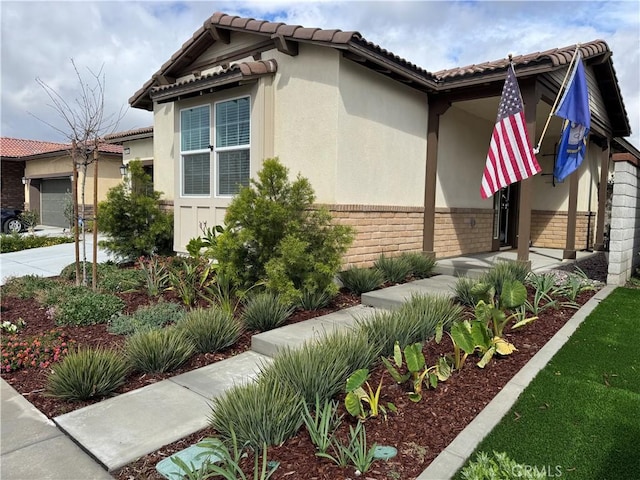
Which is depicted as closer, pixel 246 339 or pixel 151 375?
pixel 151 375

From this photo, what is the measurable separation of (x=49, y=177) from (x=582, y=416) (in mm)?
25856

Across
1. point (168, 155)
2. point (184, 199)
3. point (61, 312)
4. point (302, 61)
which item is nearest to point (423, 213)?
point (302, 61)

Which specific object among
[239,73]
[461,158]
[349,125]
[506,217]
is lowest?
[506,217]

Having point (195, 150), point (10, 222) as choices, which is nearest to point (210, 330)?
point (195, 150)

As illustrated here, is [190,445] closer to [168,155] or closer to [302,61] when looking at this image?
[302,61]

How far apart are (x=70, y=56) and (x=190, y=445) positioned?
6908 mm

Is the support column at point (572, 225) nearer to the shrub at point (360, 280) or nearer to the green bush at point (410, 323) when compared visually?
the shrub at point (360, 280)

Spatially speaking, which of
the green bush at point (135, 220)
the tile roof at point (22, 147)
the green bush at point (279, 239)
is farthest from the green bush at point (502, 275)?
the tile roof at point (22, 147)

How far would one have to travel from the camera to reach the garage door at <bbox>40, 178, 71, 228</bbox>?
22.5 m

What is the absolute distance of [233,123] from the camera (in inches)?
322

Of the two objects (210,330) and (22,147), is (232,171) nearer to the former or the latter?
(210,330)

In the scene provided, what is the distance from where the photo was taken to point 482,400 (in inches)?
138

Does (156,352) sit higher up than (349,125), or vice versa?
(349,125)

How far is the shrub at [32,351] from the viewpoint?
4.49 m
